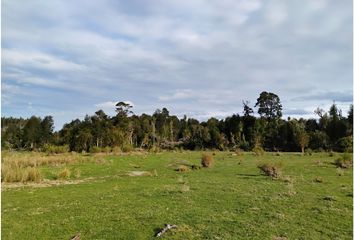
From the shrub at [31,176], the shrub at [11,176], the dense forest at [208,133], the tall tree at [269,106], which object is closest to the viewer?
the shrub at [11,176]

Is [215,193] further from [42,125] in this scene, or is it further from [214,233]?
[42,125]

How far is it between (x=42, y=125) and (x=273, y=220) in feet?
283

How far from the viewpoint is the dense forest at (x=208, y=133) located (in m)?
61.7

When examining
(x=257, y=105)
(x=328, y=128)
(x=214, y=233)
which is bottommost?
(x=214, y=233)

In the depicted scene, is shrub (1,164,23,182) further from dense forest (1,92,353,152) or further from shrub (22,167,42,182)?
dense forest (1,92,353,152)

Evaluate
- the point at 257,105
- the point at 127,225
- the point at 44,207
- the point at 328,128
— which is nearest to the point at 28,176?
the point at 44,207

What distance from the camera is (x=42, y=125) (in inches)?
3499

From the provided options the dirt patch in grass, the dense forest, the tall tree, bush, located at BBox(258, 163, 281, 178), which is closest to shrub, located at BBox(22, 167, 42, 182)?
the dirt patch in grass

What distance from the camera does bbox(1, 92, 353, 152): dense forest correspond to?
61.7m

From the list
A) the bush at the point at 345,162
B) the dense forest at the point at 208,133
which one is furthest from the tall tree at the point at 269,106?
the bush at the point at 345,162

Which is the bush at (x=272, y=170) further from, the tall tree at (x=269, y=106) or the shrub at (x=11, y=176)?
the tall tree at (x=269, y=106)

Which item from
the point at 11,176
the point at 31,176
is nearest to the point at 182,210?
the point at 31,176

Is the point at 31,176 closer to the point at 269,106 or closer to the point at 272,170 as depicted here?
the point at 272,170

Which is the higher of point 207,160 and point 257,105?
point 257,105
